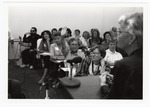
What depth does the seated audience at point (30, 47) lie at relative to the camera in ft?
5.99

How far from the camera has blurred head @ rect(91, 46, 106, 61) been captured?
1.98 meters

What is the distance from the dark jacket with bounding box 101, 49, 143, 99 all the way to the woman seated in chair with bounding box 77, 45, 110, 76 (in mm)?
422

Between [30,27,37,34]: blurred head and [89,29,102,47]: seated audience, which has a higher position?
[30,27,37,34]: blurred head

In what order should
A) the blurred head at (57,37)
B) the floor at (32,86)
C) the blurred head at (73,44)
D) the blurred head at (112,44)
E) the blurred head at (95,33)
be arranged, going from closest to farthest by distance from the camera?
the floor at (32,86) → the blurred head at (112,44) → the blurred head at (95,33) → the blurred head at (57,37) → the blurred head at (73,44)

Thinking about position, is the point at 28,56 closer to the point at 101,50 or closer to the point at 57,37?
the point at 57,37

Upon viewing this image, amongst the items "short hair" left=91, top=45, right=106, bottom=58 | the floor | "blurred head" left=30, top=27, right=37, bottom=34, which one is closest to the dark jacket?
the floor

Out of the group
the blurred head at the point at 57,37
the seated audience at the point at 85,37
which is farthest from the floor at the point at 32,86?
the seated audience at the point at 85,37

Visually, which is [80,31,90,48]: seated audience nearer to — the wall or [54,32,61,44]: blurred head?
the wall

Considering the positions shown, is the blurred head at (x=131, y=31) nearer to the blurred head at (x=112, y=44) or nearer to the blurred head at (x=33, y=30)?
the blurred head at (x=112, y=44)

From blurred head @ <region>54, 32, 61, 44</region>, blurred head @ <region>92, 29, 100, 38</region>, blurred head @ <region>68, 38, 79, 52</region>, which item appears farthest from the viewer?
blurred head @ <region>68, 38, 79, 52</region>

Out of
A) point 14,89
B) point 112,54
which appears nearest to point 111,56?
point 112,54

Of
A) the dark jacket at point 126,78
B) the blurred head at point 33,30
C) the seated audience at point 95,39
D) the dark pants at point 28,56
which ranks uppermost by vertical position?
the blurred head at point 33,30

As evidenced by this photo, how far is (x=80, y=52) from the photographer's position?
2121 mm
